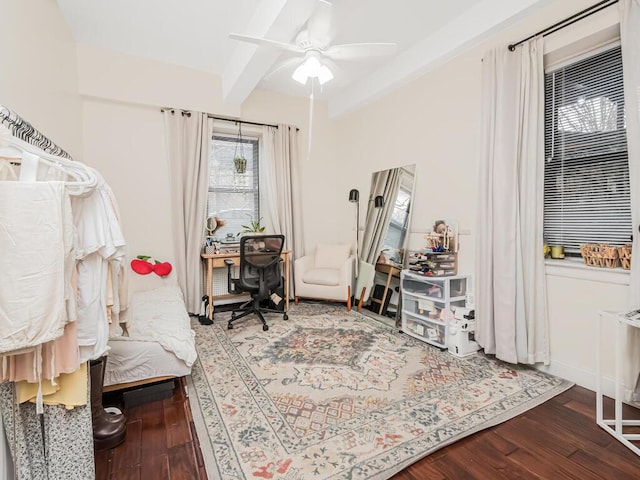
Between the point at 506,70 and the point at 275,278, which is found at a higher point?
the point at 506,70

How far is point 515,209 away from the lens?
2277 millimetres

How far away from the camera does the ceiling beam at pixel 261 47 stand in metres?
2.14

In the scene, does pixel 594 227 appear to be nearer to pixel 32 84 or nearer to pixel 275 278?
pixel 275 278

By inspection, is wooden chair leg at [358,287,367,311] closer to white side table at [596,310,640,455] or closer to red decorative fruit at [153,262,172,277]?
red decorative fruit at [153,262,172,277]

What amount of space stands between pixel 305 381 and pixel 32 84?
2527mm

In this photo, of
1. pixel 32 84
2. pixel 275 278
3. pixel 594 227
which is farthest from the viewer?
pixel 275 278

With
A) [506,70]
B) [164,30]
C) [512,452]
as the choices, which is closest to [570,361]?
[512,452]

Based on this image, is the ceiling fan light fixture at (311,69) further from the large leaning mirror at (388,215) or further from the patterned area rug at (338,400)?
the patterned area rug at (338,400)

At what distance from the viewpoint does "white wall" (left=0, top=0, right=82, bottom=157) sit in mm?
1611

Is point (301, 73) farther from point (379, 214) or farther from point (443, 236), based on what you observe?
point (443, 236)

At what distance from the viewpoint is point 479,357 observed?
8.30ft

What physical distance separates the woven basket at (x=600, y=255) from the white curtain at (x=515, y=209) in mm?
245

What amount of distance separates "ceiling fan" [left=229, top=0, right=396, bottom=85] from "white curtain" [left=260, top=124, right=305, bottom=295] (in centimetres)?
147

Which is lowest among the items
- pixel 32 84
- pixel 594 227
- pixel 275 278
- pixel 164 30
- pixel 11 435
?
pixel 11 435
